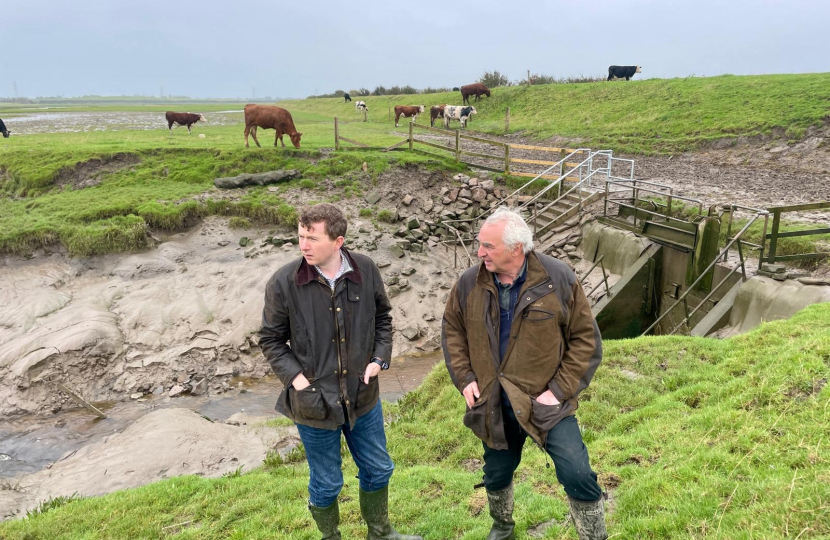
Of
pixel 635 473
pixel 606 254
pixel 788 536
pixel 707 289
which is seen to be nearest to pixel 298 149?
pixel 606 254

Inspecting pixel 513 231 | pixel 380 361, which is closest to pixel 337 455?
pixel 380 361

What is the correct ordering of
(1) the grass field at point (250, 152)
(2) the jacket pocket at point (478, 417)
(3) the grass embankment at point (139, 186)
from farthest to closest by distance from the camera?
(1) the grass field at point (250, 152) → (3) the grass embankment at point (139, 186) → (2) the jacket pocket at point (478, 417)

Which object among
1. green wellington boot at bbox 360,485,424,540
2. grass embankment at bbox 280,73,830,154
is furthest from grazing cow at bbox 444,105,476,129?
green wellington boot at bbox 360,485,424,540

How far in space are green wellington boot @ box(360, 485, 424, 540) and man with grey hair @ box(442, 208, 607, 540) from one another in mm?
1003

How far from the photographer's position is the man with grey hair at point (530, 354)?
294 cm

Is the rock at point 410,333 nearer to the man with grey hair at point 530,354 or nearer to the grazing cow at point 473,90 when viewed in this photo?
the man with grey hair at point 530,354

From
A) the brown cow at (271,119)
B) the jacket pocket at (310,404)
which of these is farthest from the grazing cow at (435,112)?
the jacket pocket at (310,404)

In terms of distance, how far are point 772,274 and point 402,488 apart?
7117 millimetres

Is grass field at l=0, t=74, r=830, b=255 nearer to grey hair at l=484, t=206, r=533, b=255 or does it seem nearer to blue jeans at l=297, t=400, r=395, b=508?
blue jeans at l=297, t=400, r=395, b=508

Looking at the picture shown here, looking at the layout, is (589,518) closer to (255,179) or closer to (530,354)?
(530,354)

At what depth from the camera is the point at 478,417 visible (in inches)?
123

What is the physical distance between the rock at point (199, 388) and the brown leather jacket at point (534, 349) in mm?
8676

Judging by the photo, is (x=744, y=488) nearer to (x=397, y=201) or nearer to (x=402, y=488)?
(x=402, y=488)

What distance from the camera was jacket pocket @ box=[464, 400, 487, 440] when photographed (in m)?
3.10
